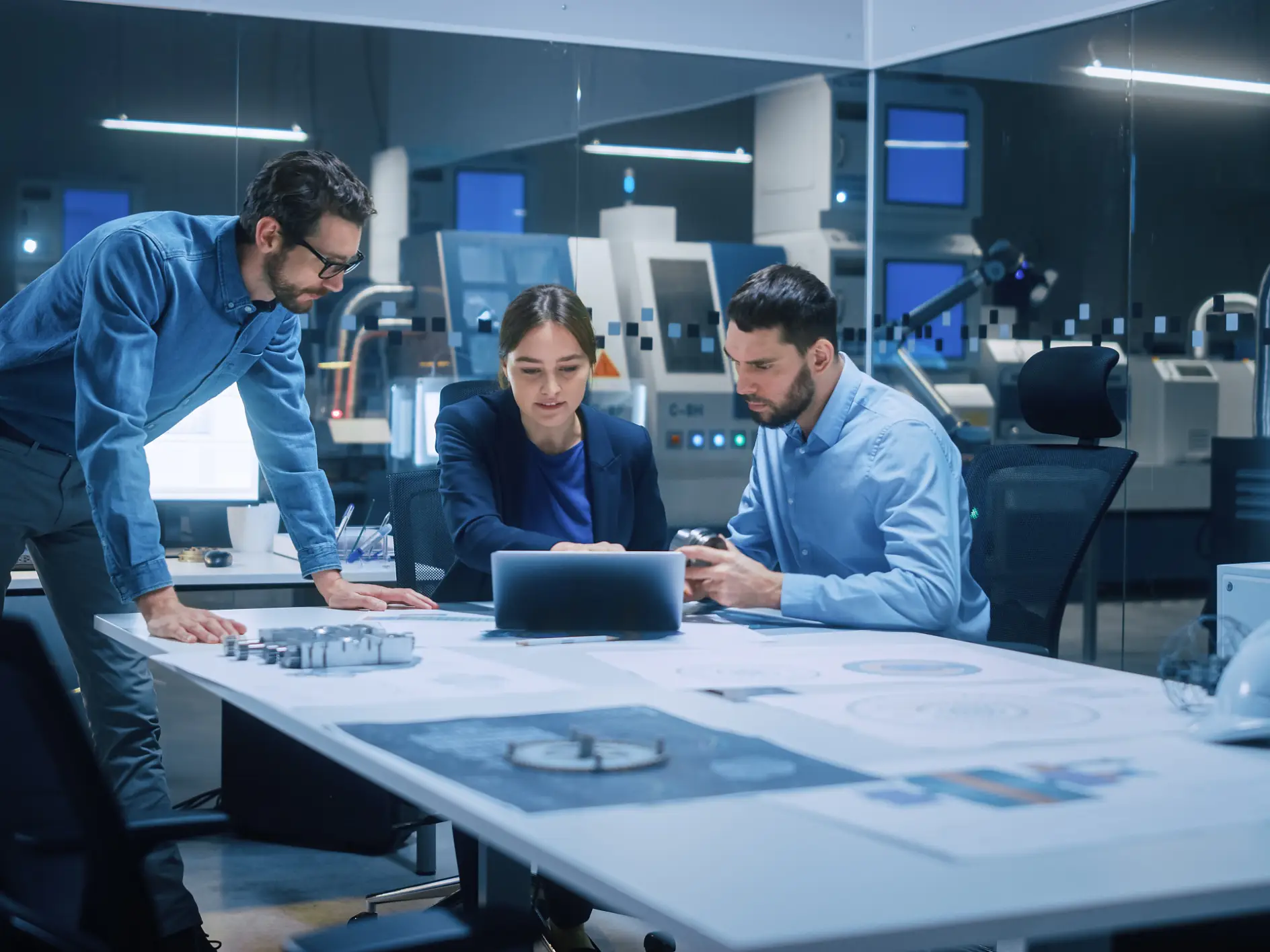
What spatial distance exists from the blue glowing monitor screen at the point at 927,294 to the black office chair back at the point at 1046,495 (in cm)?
245

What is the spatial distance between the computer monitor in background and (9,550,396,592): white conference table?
19 cm

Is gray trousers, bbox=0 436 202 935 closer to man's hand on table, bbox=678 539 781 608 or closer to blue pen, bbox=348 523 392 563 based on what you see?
man's hand on table, bbox=678 539 781 608

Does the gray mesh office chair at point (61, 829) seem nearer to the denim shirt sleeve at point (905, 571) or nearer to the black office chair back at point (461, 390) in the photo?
the denim shirt sleeve at point (905, 571)

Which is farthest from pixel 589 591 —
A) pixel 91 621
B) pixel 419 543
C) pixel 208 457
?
pixel 208 457

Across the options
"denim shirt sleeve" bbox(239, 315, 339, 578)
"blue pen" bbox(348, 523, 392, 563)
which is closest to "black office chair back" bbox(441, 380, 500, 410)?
"blue pen" bbox(348, 523, 392, 563)

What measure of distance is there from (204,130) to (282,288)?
88.0 inches

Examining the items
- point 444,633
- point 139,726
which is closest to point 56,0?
point 139,726

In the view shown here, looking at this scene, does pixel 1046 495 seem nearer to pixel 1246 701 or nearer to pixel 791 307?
pixel 791 307

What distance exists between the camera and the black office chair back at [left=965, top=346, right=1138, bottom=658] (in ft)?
8.67

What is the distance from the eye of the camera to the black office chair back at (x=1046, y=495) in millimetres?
2643

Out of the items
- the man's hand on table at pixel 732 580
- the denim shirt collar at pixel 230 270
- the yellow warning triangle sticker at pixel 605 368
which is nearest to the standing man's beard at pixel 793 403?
the man's hand on table at pixel 732 580

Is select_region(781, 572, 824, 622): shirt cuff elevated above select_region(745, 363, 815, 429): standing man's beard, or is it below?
below

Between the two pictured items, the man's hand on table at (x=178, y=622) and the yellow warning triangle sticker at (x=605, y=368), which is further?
the yellow warning triangle sticker at (x=605, y=368)

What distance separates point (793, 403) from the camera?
2590 mm
